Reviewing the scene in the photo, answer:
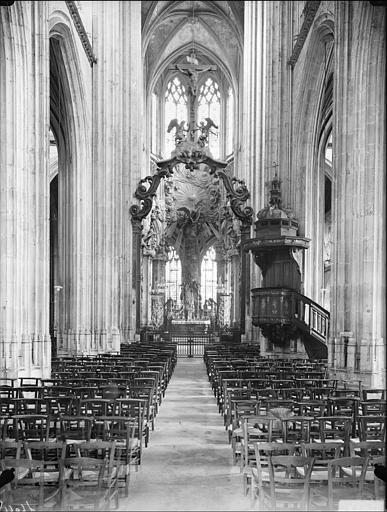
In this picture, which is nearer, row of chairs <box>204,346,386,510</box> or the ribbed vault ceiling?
row of chairs <box>204,346,386,510</box>

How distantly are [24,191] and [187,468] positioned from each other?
384 inches

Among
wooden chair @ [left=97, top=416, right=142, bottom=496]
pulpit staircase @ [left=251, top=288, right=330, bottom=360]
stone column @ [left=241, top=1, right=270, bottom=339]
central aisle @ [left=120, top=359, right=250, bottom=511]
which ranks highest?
stone column @ [left=241, top=1, right=270, bottom=339]

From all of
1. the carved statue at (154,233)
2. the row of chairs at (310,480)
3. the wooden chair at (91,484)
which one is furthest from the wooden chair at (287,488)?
the carved statue at (154,233)

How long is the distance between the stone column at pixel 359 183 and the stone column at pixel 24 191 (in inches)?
294

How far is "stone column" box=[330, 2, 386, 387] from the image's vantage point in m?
15.3

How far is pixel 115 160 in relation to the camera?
31.5 metres

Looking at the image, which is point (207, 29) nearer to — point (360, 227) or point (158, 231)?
point (158, 231)

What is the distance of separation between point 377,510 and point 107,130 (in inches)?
979

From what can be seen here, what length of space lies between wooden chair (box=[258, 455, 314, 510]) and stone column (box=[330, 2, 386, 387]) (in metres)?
8.11

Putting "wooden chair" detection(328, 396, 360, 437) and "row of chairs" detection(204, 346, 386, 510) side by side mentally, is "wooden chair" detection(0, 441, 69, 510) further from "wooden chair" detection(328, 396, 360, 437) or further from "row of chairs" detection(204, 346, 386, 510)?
"wooden chair" detection(328, 396, 360, 437)

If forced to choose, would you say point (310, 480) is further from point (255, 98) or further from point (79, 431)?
point (255, 98)

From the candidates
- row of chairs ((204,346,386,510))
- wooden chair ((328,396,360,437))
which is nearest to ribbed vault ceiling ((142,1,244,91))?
row of chairs ((204,346,386,510))

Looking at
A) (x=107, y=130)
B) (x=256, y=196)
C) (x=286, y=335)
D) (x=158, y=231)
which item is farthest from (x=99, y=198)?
(x=158, y=231)

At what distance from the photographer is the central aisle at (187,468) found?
7398 mm
